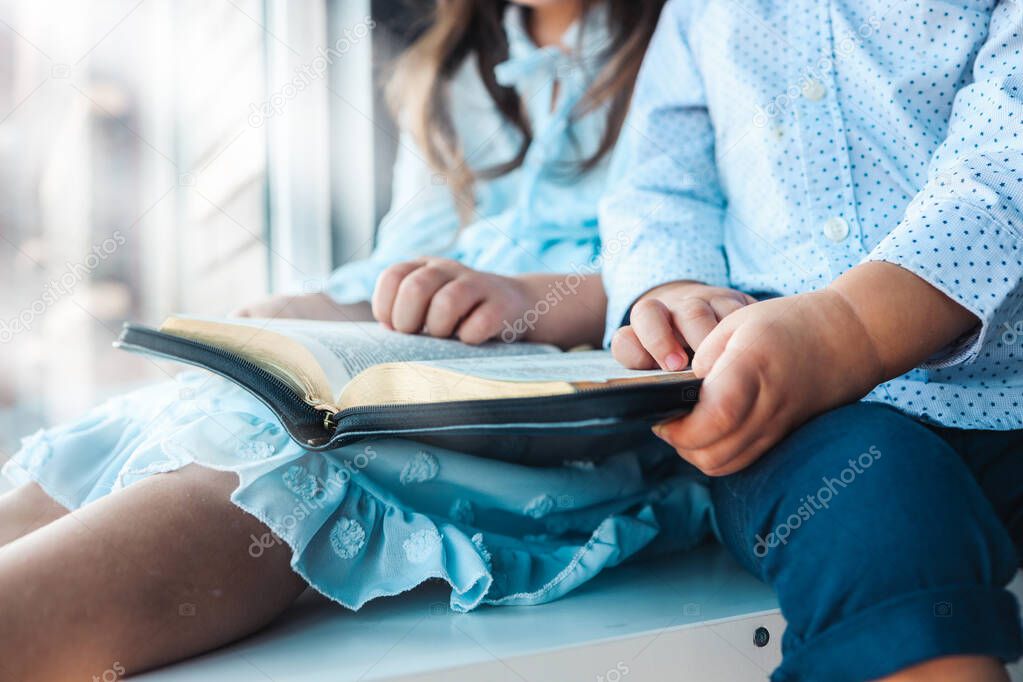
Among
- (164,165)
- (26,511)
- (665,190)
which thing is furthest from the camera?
(164,165)

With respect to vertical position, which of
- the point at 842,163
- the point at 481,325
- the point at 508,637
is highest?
the point at 842,163

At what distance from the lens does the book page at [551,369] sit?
411 mm

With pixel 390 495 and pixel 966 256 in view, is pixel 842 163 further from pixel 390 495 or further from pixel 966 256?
pixel 390 495

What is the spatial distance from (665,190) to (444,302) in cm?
25

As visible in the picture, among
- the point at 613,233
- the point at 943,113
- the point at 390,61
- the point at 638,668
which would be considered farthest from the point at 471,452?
the point at 390,61

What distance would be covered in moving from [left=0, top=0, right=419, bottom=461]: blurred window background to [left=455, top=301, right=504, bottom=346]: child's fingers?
63 centimetres

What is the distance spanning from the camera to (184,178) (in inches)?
53.8

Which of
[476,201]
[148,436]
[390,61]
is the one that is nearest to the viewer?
[148,436]

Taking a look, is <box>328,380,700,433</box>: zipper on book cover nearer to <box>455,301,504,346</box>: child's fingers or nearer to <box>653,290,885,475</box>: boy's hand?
<box>653,290,885,475</box>: boy's hand

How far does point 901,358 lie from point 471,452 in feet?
0.91

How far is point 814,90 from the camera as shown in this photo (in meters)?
0.68

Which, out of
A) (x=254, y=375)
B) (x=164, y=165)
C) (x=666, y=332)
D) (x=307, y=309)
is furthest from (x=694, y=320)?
(x=164, y=165)

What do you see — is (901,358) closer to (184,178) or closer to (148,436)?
(148,436)

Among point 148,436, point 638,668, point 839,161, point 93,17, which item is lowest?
point 638,668
